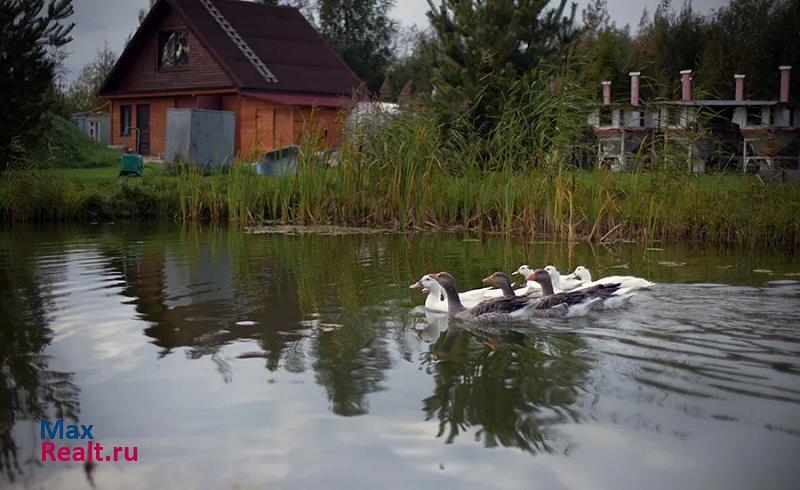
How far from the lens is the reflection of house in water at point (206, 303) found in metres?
8.84

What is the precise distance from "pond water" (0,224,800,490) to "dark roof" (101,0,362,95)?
2811 cm

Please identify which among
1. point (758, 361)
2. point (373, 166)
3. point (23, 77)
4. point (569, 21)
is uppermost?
point (569, 21)

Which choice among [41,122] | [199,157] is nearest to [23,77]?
[41,122]

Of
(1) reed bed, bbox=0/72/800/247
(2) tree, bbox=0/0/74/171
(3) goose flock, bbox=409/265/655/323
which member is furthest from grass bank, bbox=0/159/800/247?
(3) goose flock, bbox=409/265/655/323

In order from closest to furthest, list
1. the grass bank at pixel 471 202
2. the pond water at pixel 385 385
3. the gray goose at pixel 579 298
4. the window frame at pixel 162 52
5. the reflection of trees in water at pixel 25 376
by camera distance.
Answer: the pond water at pixel 385 385
the reflection of trees in water at pixel 25 376
the gray goose at pixel 579 298
the grass bank at pixel 471 202
the window frame at pixel 162 52

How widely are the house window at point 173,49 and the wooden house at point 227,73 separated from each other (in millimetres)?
41

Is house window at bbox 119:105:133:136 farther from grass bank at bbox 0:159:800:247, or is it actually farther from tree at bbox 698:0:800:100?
tree at bbox 698:0:800:100

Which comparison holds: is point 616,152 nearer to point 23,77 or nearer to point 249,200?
point 249,200

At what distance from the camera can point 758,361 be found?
7.75m

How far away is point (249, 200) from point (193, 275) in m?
7.21

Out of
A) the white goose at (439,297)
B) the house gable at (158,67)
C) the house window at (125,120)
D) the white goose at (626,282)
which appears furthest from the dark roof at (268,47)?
the white goose at (626,282)

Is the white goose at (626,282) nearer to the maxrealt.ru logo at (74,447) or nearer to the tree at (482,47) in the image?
the maxrealt.ru logo at (74,447)

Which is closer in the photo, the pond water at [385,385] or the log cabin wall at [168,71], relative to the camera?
the pond water at [385,385]

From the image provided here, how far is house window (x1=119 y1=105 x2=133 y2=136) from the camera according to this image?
45.3 m
